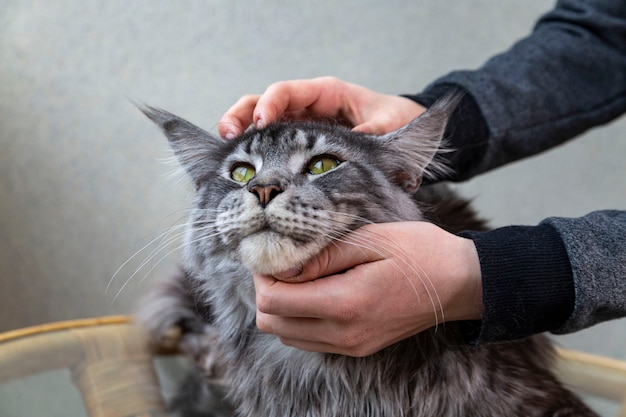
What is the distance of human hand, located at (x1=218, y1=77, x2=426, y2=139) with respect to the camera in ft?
3.58

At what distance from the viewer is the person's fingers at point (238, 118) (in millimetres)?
1092

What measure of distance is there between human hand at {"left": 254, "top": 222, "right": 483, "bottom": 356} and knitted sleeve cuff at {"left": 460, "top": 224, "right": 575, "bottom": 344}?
3 centimetres

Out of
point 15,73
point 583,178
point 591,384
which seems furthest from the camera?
point 583,178

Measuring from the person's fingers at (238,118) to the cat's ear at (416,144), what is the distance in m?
0.27

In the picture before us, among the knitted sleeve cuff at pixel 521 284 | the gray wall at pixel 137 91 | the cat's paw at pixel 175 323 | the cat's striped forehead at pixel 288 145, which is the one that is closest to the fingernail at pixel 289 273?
the cat's striped forehead at pixel 288 145

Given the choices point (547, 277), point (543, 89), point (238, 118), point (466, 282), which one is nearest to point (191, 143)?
point (238, 118)

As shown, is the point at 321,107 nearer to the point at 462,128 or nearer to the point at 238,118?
the point at 238,118

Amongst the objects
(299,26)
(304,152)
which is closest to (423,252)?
(304,152)

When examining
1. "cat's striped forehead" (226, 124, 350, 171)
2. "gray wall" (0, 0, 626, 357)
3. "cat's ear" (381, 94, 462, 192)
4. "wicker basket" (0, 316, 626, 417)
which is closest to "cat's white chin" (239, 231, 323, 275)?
"cat's striped forehead" (226, 124, 350, 171)

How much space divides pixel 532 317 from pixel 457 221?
1.11ft

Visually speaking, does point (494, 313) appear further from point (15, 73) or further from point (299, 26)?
point (15, 73)

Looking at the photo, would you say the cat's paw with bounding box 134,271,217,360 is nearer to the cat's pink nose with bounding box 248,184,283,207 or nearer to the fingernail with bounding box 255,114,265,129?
the fingernail with bounding box 255,114,265,129

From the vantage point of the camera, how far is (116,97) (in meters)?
1.71

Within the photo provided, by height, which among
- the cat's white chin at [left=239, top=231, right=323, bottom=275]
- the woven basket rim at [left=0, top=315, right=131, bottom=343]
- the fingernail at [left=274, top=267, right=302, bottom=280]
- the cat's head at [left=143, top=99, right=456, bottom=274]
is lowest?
the woven basket rim at [left=0, top=315, right=131, bottom=343]
